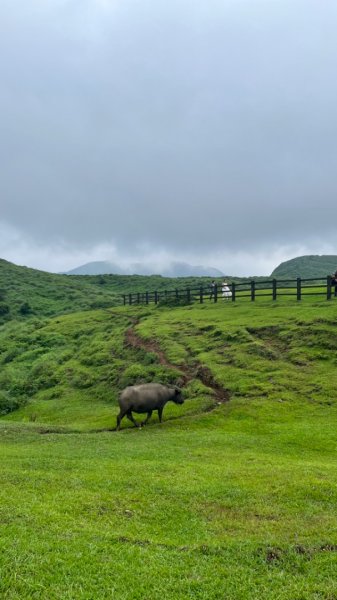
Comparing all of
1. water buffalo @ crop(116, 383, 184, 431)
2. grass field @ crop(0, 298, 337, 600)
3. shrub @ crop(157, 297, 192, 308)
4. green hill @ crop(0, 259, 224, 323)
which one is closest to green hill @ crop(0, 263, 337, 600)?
grass field @ crop(0, 298, 337, 600)

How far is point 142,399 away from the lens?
21.8 m

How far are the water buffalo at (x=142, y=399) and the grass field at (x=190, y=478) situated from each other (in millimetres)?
822

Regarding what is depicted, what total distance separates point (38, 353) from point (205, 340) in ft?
60.8

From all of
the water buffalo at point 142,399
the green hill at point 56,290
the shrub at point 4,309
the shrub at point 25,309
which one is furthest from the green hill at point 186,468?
the shrub at point 25,309

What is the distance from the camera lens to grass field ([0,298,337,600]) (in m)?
7.43

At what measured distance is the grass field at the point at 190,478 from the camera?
7434 millimetres

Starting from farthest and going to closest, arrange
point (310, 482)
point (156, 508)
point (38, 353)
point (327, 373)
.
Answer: point (38, 353), point (327, 373), point (310, 482), point (156, 508)

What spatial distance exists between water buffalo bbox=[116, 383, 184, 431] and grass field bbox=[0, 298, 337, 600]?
822 millimetres

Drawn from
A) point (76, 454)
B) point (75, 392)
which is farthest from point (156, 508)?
point (75, 392)

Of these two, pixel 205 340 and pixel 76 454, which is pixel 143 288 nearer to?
pixel 205 340

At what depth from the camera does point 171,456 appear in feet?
50.9

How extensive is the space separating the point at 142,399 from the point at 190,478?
30.9 ft

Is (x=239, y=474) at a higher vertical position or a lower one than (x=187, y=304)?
lower

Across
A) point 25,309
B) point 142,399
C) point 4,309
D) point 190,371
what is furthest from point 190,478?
point 25,309
